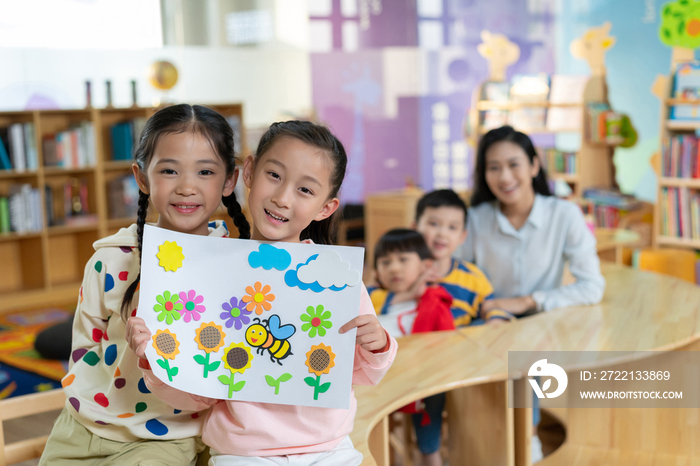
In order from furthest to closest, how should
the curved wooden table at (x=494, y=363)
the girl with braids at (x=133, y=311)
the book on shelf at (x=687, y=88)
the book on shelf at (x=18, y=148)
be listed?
1. the book on shelf at (x=18, y=148)
2. the book on shelf at (x=687, y=88)
3. the curved wooden table at (x=494, y=363)
4. the girl with braids at (x=133, y=311)

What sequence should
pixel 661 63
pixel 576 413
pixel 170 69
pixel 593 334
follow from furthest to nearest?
pixel 170 69
pixel 661 63
pixel 576 413
pixel 593 334

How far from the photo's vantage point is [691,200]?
4820 mm

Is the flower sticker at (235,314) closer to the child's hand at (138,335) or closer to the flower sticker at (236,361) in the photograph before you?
the flower sticker at (236,361)

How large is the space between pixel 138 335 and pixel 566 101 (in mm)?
5144

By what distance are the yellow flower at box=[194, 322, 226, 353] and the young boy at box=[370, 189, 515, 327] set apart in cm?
121

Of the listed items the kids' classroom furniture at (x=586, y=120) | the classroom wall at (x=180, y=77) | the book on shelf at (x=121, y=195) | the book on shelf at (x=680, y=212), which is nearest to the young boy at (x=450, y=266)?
the book on shelf at (x=680, y=212)

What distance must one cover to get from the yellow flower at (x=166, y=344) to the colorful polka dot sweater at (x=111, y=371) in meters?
0.20

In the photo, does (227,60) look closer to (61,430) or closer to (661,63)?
(661,63)

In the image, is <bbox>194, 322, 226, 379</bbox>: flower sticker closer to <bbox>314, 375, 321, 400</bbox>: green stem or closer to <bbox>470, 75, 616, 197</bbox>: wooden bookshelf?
<bbox>314, 375, 321, 400</bbox>: green stem

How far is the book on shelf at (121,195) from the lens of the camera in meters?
5.82

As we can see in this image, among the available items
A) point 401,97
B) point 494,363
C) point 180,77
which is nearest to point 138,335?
point 494,363

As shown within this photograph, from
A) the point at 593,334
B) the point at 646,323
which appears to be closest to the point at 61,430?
the point at 593,334

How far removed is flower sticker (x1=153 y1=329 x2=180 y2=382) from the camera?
1160 mm

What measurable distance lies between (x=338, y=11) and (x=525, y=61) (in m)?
2.20
